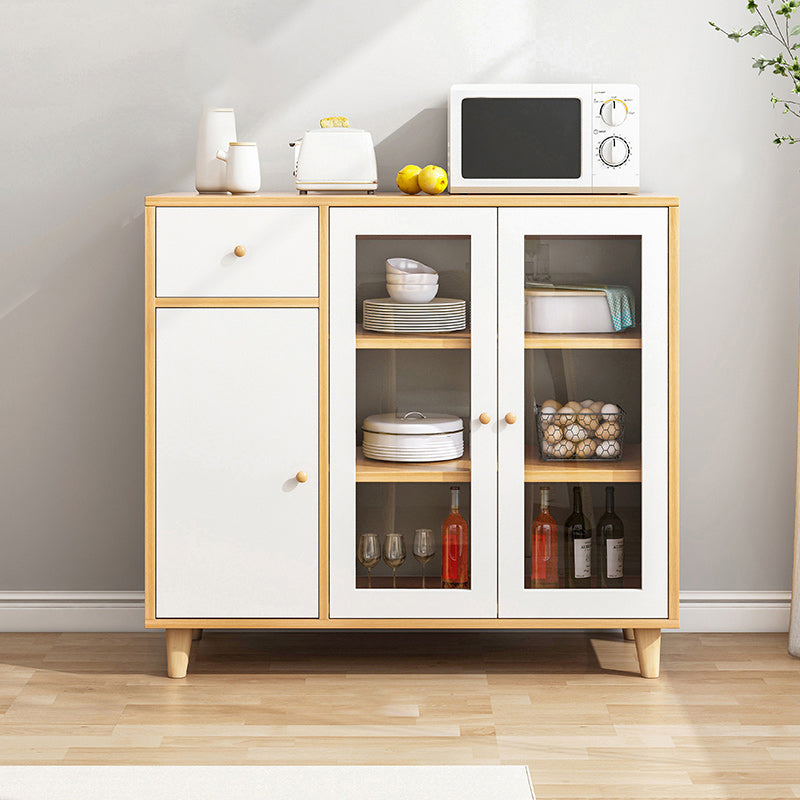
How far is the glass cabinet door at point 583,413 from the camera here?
8.50 ft

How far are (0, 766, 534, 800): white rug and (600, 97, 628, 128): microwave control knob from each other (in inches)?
61.3

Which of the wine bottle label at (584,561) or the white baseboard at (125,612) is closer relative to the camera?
the wine bottle label at (584,561)

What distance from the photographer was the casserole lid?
104 inches

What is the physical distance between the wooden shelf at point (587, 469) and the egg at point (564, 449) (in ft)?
0.06

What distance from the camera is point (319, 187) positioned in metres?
2.65

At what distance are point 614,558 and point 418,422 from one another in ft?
1.96

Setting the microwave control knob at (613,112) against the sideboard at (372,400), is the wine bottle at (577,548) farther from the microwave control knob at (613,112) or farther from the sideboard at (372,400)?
the microwave control knob at (613,112)

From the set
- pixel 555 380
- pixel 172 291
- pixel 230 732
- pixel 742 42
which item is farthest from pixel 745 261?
pixel 230 732

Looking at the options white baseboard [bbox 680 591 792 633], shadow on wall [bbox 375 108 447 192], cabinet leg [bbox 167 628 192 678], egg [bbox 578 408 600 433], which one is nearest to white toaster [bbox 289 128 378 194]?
shadow on wall [bbox 375 108 447 192]

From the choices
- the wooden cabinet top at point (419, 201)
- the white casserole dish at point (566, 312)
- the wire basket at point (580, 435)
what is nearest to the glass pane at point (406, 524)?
the wire basket at point (580, 435)

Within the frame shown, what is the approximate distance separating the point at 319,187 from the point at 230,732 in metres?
1.32

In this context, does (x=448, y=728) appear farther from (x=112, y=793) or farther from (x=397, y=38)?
(x=397, y=38)

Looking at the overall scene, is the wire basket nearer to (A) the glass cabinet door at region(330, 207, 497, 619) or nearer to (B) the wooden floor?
(A) the glass cabinet door at region(330, 207, 497, 619)

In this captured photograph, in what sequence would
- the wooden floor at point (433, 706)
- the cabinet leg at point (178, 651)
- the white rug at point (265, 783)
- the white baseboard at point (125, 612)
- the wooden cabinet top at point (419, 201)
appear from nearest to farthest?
the white rug at point (265, 783) → the wooden floor at point (433, 706) → the wooden cabinet top at point (419, 201) → the cabinet leg at point (178, 651) → the white baseboard at point (125, 612)
